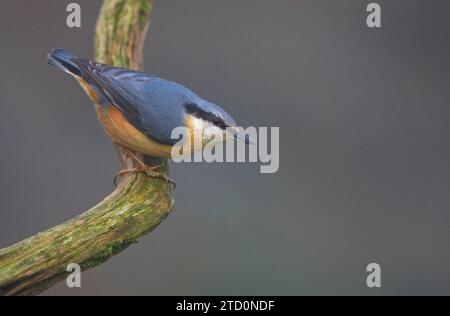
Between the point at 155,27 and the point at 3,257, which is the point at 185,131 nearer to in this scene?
the point at 3,257

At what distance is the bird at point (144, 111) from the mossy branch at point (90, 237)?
10cm

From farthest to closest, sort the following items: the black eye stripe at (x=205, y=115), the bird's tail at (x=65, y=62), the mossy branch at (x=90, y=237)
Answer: the bird's tail at (x=65, y=62), the black eye stripe at (x=205, y=115), the mossy branch at (x=90, y=237)

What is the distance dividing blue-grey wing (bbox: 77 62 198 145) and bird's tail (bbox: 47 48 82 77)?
62 millimetres

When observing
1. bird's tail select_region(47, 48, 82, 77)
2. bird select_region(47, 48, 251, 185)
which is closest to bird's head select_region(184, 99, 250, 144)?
bird select_region(47, 48, 251, 185)

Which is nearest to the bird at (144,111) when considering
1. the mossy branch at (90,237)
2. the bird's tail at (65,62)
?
the bird's tail at (65,62)

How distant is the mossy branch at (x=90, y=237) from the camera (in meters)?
1.90

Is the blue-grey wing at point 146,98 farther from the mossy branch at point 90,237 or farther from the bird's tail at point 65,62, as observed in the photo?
the mossy branch at point 90,237

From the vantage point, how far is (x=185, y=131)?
237cm

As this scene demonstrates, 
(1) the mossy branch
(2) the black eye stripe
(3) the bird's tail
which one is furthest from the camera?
(3) the bird's tail

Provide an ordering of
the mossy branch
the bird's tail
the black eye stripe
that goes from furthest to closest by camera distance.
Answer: the bird's tail
the black eye stripe
the mossy branch

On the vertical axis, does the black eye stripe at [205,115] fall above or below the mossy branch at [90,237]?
above

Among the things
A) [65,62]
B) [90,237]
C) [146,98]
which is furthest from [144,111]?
[90,237]

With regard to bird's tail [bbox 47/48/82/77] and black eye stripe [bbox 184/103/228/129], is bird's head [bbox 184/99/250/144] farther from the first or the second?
bird's tail [bbox 47/48/82/77]

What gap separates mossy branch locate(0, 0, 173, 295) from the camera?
74.7 inches
